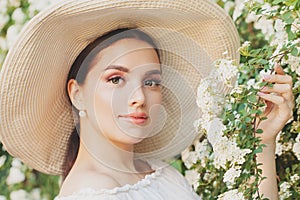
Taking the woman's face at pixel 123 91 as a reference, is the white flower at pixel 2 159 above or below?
below

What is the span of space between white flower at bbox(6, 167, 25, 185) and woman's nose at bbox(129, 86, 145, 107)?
203cm

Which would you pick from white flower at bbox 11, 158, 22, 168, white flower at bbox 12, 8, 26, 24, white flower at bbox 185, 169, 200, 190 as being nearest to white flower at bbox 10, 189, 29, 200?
white flower at bbox 11, 158, 22, 168

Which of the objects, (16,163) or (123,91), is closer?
(123,91)

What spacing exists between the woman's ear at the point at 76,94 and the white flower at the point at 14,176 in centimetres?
186

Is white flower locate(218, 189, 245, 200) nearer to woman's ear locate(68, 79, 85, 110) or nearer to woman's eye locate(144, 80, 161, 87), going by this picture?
woman's eye locate(144, 80, 161, 87)

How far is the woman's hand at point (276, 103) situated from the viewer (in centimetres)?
189

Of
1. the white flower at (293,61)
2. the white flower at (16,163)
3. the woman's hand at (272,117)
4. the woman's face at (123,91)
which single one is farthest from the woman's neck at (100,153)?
the white flower at (16,163)

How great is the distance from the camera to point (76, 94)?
6.62ft

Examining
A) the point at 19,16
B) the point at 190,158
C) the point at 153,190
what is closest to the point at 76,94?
the point at 153,190

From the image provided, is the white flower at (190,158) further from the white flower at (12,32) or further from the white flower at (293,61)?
the white flower at (12,32)

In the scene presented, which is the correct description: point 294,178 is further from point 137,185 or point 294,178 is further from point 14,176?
point 14,176

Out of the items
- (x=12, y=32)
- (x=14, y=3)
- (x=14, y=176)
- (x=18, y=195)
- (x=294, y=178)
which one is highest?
(x=294, y=178)

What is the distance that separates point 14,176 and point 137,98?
2077mm

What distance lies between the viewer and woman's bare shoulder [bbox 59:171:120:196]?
1878 mm
